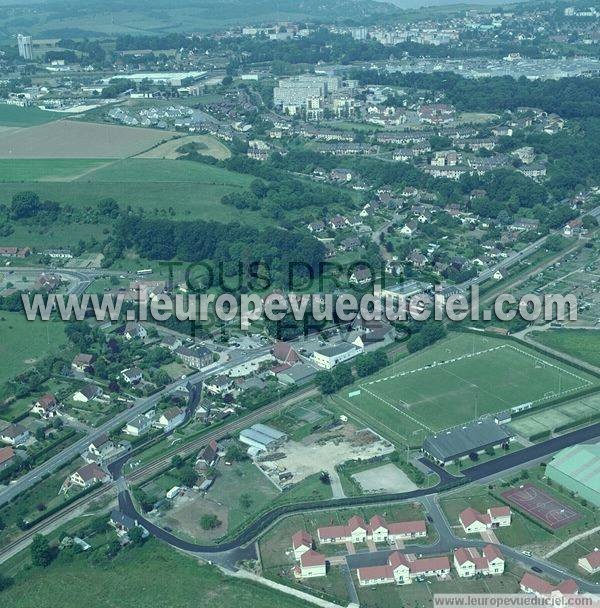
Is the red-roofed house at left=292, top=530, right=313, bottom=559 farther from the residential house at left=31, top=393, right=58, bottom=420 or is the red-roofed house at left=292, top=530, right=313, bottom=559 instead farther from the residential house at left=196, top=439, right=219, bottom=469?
the residential house at left=31, top=393, right=58, bottom=420

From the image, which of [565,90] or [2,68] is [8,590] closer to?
[565,90]

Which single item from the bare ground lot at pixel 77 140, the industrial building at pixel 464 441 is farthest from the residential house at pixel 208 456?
the bare ground lot at pixel 77 140

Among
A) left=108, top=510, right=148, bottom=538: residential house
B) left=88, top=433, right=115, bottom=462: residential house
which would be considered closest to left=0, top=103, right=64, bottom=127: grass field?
left=88, top=433, right=115, bottom=462: residential house

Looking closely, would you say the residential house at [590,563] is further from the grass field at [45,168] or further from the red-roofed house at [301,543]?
the grass field at [45,168]

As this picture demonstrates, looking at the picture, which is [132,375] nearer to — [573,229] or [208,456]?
[208,456]

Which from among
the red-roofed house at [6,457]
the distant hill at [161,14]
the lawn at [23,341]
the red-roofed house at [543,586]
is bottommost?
the distant hill at [161,14]

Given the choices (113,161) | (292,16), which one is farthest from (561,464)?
(292,16)
